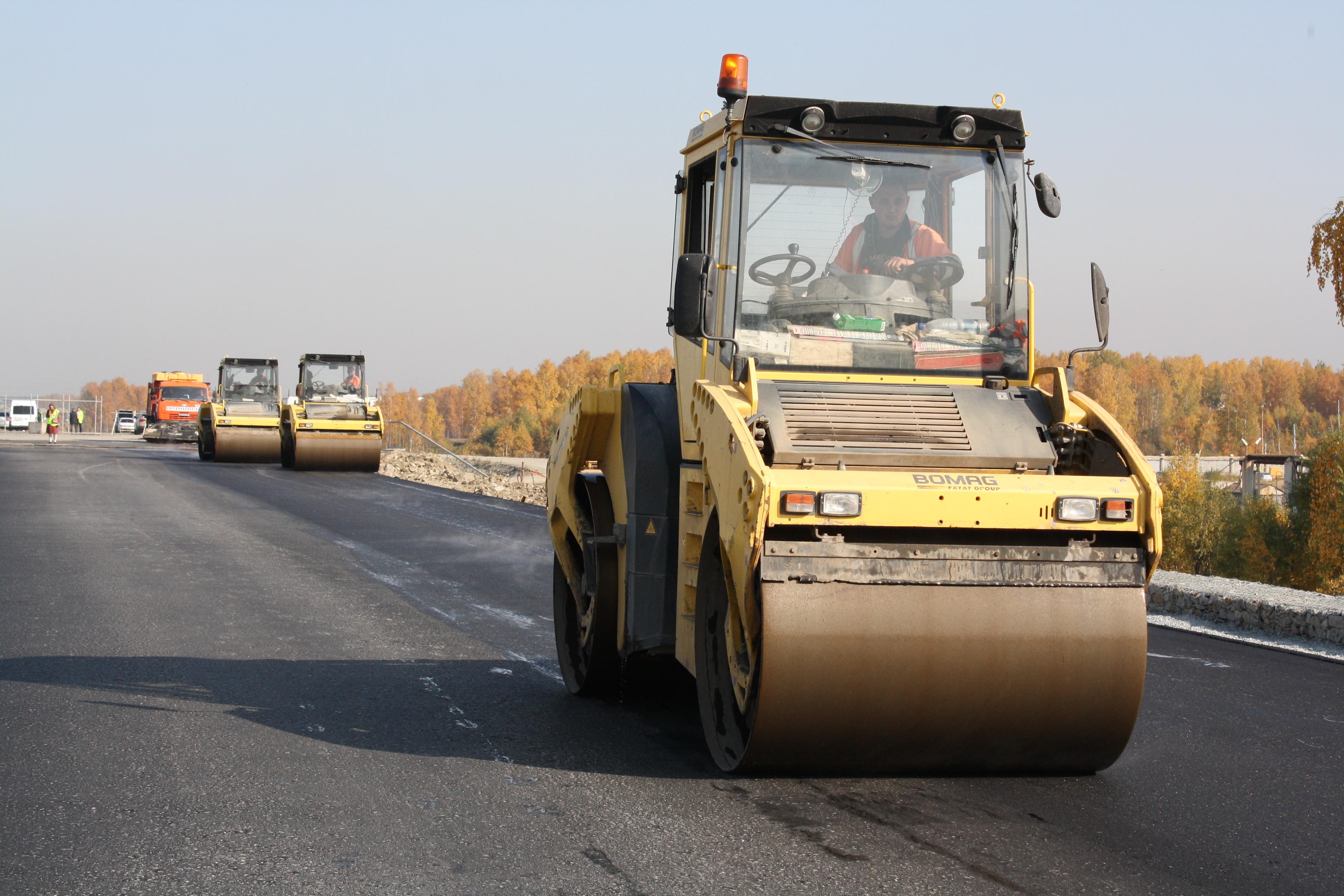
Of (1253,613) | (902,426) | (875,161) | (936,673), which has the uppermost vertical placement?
(875,161)

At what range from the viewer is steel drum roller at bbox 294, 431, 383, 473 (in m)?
31.0

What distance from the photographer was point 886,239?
5988 millimetres

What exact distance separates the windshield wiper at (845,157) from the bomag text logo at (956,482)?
1666 mm

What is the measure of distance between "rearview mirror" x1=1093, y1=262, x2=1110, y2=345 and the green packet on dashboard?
0.89 m

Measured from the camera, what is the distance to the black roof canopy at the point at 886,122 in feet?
19.2

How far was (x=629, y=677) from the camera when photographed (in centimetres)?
714

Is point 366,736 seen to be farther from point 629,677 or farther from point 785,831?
point 785,831

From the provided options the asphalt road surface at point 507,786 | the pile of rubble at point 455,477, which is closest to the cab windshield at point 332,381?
the pile of rubble at point 455,477

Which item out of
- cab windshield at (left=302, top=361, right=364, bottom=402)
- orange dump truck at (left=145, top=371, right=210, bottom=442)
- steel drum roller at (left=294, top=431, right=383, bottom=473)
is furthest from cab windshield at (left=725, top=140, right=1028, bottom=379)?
orange dump truck at (left=145, top=371, right=210, bottom=442)

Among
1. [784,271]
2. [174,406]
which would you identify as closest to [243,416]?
[174,406]

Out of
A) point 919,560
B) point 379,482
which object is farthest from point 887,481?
point 379,482

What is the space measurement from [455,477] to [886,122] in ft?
104

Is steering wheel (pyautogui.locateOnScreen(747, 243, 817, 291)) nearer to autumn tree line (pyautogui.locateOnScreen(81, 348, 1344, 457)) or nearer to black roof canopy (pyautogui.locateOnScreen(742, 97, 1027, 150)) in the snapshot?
black roof canopy (pyautogui.locateOnScreen(742, 97, 1027, 150))

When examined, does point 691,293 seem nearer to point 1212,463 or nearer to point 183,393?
point 183,393
